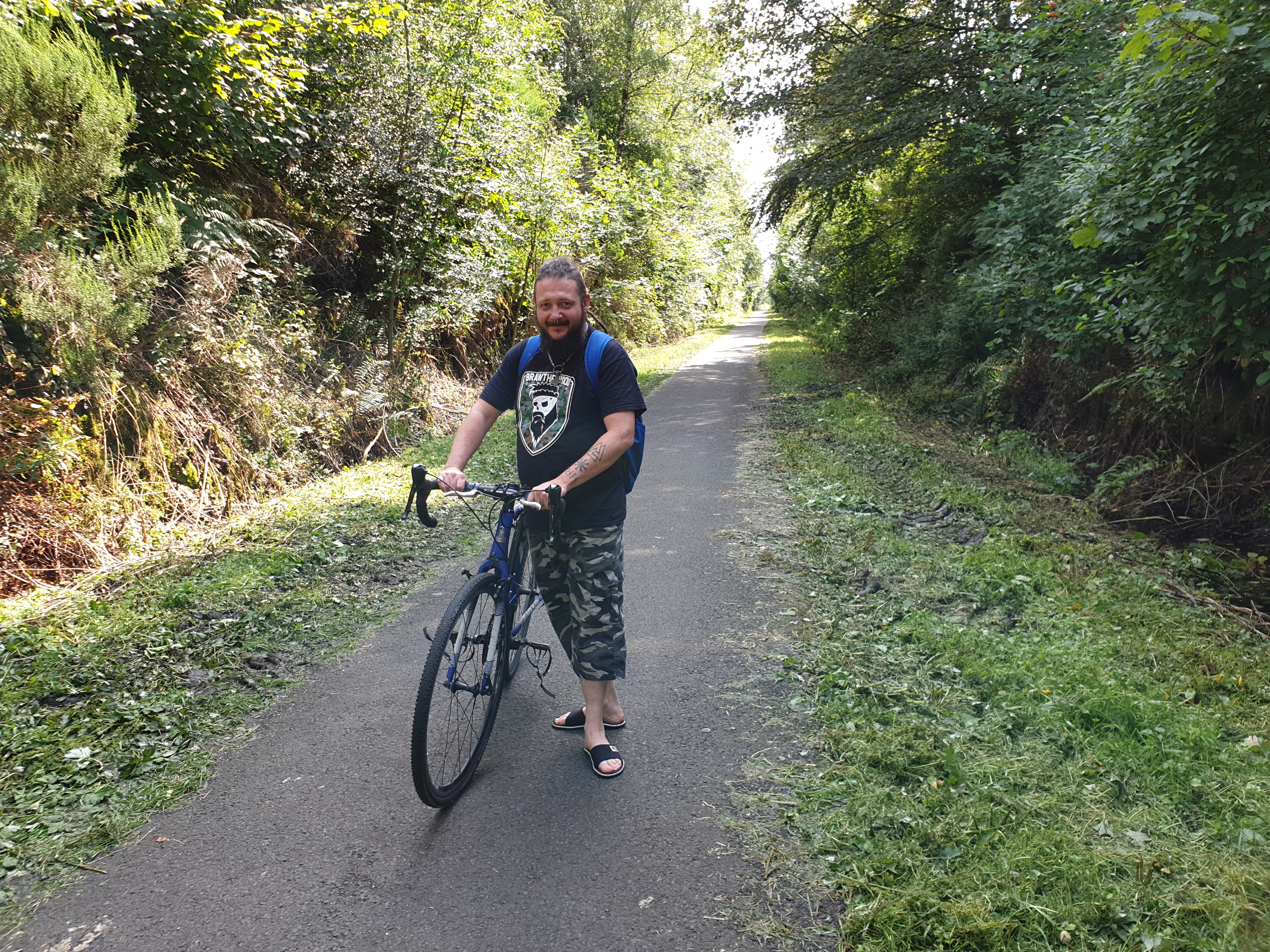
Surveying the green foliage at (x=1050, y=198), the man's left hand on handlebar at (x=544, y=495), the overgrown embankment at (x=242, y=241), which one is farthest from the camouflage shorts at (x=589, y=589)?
the overgrown embankment at (x=242, y=241)

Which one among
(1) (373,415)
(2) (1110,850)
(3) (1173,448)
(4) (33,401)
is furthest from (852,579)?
(1) (373,415)

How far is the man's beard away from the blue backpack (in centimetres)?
4

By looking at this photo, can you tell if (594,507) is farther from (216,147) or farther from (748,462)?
(216,147)

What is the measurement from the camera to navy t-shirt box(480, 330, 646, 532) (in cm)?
307

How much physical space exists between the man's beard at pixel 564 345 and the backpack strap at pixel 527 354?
79mm

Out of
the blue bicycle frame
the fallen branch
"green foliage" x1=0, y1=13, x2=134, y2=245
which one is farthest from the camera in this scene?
"green foliage" x1=0, y1=13, x2=134, y2=245

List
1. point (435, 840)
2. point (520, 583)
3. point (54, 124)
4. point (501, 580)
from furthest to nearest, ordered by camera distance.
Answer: point (54, 124) < point (520, 583) < point (501, 580) < point (435, 840)

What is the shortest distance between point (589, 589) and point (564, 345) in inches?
43.3

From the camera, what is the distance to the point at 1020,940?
7.41 feet

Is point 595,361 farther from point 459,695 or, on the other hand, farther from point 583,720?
point 583,720

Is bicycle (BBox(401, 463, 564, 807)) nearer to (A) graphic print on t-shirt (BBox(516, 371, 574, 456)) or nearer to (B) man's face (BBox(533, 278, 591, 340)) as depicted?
(A) graphic print on t-shirt (BBox(516, 371, 574, 456))

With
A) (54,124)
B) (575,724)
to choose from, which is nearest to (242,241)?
(54,124)

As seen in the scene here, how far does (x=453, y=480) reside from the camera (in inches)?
120

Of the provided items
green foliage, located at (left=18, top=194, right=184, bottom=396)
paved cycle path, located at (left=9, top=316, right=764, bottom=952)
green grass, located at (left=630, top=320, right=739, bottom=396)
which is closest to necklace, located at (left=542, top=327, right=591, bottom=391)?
paved cycle path, located at (left=9, top=316, right=764, bottom=952)
